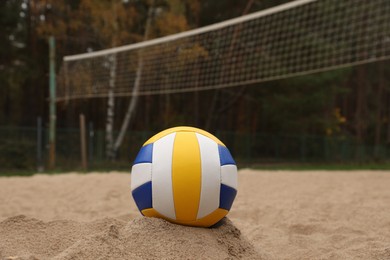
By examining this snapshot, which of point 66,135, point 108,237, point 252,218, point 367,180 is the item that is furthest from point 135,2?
point 108,237

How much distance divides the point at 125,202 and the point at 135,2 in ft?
45.1

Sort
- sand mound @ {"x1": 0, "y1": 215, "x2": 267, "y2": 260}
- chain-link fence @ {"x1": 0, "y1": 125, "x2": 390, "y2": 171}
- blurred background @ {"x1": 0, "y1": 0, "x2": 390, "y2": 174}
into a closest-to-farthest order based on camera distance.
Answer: sand mound @ {"x1": 0, "y1": 215, "x2": 267, "y2": 260} < chain-link fence @ {"x1": 0, "y1": 125, "x2": 390, "y2": 171} < blurred background @ {"x1": 0, "y1": 0, "x2": 390, "y2": 174}

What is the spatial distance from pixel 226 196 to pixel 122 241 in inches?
29.2

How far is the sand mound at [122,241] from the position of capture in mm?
2717

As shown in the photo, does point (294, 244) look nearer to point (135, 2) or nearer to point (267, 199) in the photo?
point (267, 199)

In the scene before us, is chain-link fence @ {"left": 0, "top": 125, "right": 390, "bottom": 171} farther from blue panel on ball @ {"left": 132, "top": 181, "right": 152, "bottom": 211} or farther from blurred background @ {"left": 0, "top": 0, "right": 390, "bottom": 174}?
blue panel on ball @ {"left": 132, "top": 181, "right": 152, "bottom": 211}

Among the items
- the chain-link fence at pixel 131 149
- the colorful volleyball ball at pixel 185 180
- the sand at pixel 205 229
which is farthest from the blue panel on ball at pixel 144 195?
the chain-link fence at pixel 131 149

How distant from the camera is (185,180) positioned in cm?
300

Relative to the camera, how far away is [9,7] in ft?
58.4

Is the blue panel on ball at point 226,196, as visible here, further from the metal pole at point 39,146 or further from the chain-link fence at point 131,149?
the chain-link fence at point 131,149

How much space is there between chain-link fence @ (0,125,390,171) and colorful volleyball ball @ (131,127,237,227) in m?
9.65

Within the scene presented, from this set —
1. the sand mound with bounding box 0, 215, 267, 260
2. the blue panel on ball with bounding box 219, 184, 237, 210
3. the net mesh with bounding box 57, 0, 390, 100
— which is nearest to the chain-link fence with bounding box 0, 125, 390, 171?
the net mesh with bounding box 57, 0, 390, 100

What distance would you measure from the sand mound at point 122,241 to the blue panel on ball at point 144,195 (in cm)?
12

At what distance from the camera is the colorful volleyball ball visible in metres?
3.01
